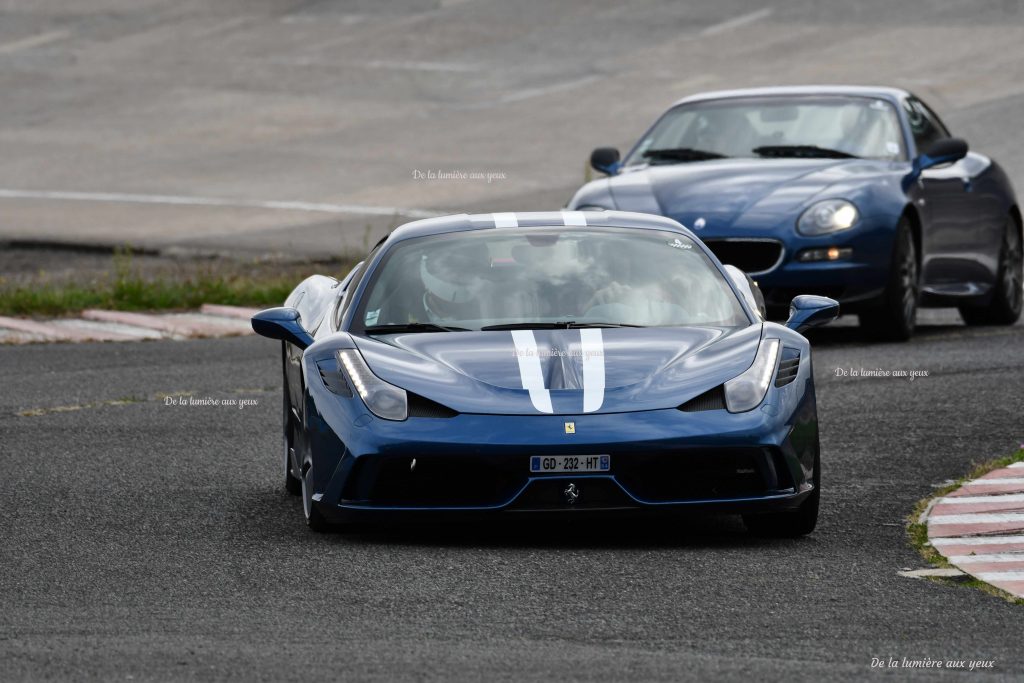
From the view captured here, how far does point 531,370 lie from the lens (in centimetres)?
750

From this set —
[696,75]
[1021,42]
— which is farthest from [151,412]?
[1021,42]

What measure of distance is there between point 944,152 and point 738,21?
80.8 feet

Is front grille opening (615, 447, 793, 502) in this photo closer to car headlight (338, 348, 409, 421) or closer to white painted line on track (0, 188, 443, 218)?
car headlight (338, 348, 409, 421)

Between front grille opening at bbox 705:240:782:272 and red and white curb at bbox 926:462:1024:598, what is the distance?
13.6ft

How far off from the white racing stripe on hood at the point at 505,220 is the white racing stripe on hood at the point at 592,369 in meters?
0.93

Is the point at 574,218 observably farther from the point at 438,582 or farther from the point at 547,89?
the point at 547,89

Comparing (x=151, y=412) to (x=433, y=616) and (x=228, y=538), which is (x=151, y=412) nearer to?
(x=228, y=538)

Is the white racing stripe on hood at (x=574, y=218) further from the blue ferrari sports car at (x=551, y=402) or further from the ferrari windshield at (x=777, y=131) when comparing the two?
A: the ferrari windshield at (x=777, y=131)

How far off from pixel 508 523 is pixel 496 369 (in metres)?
0.72

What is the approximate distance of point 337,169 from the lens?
85.4 feet

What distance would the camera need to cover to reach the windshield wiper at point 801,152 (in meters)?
13.7

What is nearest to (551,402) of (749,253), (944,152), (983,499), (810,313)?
(810,313)

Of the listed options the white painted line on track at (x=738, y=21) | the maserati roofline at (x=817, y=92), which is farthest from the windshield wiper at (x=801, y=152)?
the white painted line on track at (x=738, y=21)

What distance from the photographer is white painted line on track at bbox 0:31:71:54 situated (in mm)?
38812
